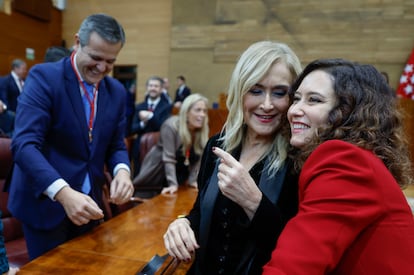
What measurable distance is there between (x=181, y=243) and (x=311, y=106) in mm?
578

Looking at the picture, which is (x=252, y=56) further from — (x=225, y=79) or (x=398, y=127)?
(x=225, y=79)

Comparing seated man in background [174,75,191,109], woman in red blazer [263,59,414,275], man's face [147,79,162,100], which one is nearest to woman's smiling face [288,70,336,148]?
woman in red blazer [263,59,414,275]

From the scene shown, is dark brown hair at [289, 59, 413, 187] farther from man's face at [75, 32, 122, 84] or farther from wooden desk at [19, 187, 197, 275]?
man's face at [75, 32, 122, 84]

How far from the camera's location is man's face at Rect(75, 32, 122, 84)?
4.59ft

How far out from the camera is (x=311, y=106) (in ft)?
2.84

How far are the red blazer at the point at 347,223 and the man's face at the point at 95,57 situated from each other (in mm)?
1064

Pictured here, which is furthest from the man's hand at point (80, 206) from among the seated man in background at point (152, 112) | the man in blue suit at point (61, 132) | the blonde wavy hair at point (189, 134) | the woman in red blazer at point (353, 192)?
the seated man in background at point (152, 112)

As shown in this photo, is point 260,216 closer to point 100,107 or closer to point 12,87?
point 100,107

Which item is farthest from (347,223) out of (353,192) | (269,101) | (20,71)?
(20,71)

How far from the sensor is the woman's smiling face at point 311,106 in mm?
843

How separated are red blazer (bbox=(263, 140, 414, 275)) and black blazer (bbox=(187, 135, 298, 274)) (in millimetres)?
228

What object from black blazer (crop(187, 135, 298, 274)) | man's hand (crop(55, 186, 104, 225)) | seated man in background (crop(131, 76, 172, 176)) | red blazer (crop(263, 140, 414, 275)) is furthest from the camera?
seated man in background (crop(131, 76, 172, 176))

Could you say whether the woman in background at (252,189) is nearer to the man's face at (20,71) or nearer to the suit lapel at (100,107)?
the suit lapel at (100,107)

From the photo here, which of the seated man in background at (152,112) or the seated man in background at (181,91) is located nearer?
the seated man in background at (152,112)
